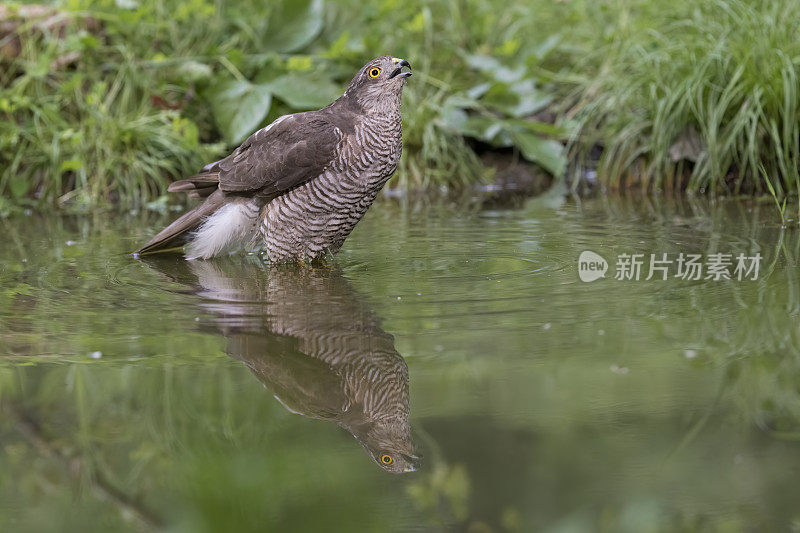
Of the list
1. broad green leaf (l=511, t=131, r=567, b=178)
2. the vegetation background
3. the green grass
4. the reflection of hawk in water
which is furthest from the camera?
broad green leaf (l=511, t=131, r=567, b=178)

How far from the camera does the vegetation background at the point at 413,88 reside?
6023mm

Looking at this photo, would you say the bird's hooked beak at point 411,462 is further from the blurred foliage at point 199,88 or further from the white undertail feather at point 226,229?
the blurred foliage at point 199,88

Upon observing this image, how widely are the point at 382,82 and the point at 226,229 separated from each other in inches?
39.3

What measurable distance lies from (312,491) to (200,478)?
278mm

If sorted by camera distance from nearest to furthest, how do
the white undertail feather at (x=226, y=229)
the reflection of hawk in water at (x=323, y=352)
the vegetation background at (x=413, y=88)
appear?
the reflection of hawk in water at (x=323, y=352) → the white undertail feather at (x=226, y=229) → the vegetation background at (x=413, y=88)

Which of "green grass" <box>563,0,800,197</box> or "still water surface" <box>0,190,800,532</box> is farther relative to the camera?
"green grass" <box>563,0,800,197</box>

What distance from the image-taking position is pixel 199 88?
23.9ft

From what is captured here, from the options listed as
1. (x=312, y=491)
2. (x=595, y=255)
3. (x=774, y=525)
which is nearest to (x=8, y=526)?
(x=312, y=491)

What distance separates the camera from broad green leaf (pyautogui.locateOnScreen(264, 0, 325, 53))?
7.46 m

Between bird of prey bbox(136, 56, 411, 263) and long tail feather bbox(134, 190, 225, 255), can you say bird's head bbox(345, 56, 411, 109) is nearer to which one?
bird of prey bbox(136, 56, 411, 263)

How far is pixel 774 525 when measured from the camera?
2.00 metres

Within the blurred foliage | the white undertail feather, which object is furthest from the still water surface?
the blurred foliage

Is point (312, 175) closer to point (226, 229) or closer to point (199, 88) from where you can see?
point (226, 229)

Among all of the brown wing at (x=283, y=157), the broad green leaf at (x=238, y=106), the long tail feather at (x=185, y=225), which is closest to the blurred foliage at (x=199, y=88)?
the broad green leaf at (x=238, y=106)
